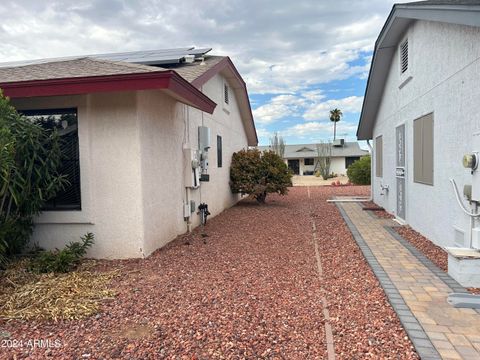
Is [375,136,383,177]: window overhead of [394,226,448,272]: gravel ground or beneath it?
overhead

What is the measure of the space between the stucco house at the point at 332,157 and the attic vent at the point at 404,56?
35.2 meters

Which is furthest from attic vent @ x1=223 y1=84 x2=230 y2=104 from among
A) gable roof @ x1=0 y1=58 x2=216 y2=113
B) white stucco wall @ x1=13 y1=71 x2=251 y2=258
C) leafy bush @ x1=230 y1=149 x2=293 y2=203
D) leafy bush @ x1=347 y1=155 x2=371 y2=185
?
leafy bush @ x1=347 y1=155 x2=371 y2=185

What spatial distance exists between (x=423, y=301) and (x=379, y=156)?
974 cm

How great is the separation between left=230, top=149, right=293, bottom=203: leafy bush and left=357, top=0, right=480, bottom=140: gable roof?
383 centimetres

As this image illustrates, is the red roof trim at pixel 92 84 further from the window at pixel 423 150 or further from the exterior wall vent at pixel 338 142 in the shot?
the exterior wall vent at pixel 338 142

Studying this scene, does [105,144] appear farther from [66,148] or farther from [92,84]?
[92,84]

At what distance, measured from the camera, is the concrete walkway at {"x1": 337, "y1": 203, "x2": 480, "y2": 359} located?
294cm

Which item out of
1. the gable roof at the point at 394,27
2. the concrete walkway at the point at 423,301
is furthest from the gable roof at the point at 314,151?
the concrete walkway at the point at 423,301

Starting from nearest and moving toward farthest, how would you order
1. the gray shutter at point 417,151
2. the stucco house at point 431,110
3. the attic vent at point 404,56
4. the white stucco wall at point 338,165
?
1. the stucco house at point 431,110
2. the gray shutter at point 417,151
3. the attic vent at point 404,56
4. the white stucco wall at point 338,165

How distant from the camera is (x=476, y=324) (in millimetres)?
3299

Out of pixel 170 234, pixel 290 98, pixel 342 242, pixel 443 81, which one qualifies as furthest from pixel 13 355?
pixel 290 98

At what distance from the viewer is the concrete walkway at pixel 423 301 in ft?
9.66

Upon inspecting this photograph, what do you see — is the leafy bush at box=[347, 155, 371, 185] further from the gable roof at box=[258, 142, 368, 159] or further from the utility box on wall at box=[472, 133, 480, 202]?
the gable roof at box=[258, 142, 368, 159]

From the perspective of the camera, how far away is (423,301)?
12.7ft
